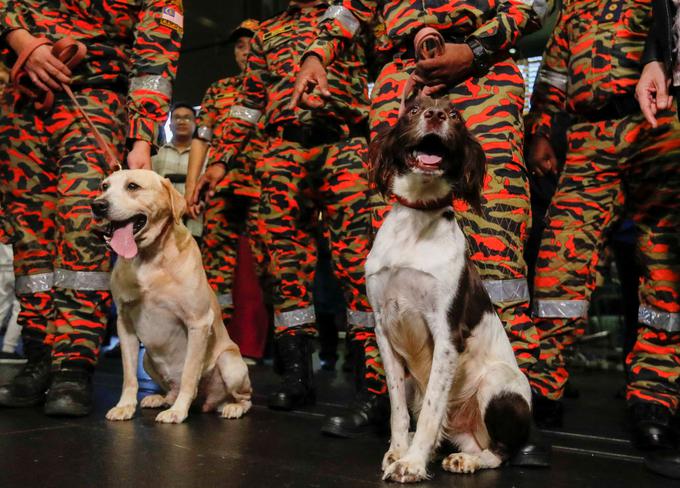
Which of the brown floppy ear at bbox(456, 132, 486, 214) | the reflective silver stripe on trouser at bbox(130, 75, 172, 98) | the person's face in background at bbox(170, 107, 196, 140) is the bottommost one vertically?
the brown floppy ear at bbox(456, 132, 486, 214)

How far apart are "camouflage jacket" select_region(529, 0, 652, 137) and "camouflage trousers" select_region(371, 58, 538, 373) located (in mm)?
518

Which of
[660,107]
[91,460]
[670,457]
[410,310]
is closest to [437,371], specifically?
[410,310]

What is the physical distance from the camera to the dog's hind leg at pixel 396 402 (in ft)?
6.27

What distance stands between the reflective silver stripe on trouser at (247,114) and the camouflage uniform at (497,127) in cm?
162

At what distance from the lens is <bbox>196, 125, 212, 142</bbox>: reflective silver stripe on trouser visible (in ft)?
16.3

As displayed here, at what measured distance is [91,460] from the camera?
194 cm

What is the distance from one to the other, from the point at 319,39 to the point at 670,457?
1943 millimetres

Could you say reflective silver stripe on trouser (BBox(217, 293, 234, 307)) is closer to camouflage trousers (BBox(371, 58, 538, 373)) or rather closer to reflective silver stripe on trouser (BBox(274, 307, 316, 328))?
reflective silver stripe on trouser (BBox(274, 307, 316, 328))

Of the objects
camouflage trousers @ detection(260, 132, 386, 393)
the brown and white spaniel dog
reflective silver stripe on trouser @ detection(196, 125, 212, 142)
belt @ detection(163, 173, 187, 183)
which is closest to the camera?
the brown and white spaniel dog

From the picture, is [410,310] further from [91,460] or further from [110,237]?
[110,237]

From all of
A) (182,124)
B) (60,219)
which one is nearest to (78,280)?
(60,219)

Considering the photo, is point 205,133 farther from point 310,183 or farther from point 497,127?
point 497,127

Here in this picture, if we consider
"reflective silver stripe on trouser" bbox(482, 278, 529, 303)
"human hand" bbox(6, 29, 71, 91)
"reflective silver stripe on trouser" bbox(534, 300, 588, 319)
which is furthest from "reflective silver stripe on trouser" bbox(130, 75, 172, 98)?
"reflective silver stripe on trouser" bbox(534, 300, 588, 319)

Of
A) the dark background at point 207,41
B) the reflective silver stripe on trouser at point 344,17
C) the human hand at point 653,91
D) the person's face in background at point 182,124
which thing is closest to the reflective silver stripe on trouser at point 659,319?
the human hand at point 653,91
